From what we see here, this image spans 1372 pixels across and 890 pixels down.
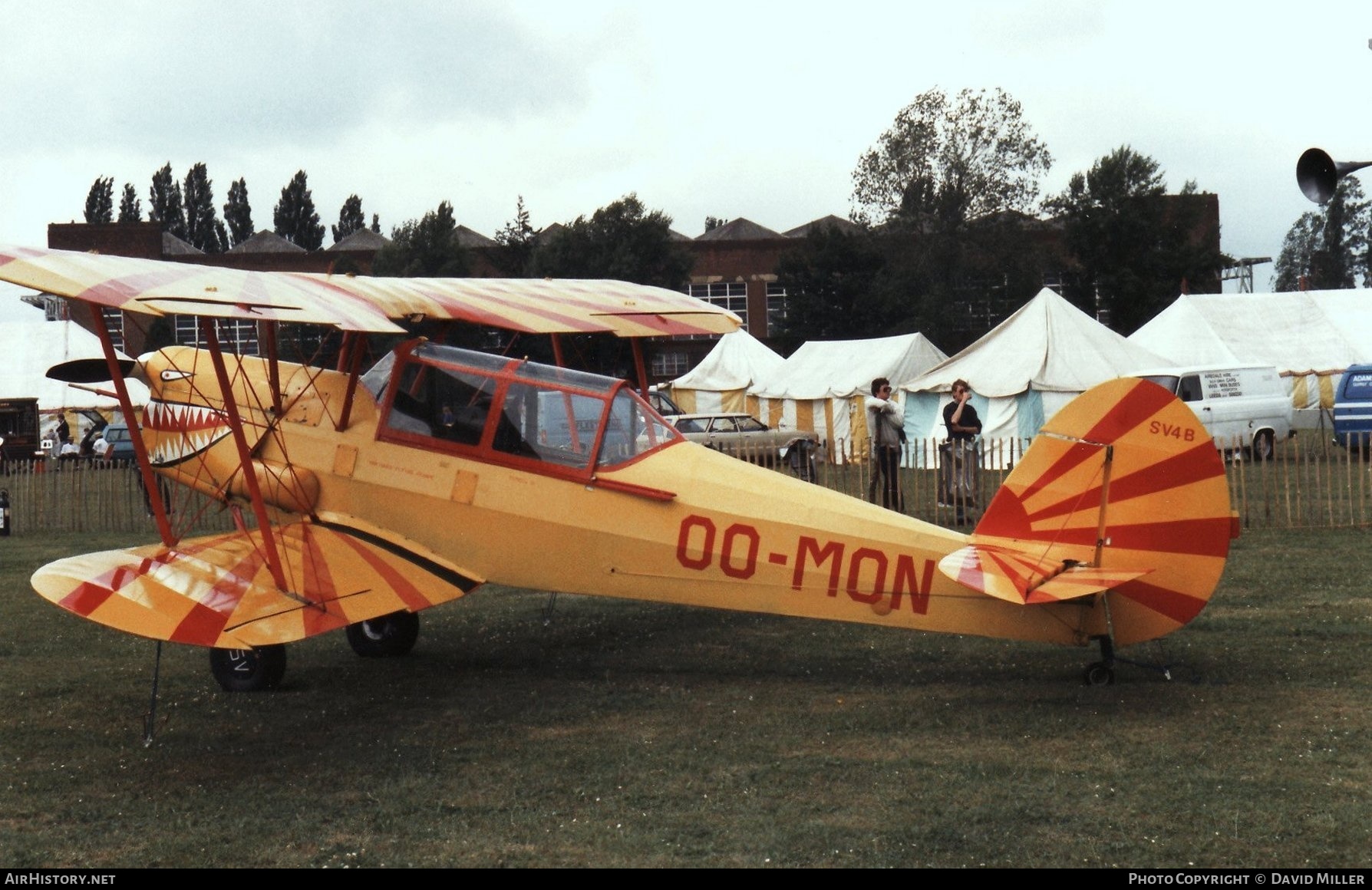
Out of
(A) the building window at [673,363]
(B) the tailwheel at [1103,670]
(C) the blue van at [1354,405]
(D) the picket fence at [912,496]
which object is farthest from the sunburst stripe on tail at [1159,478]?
(A) the building window at [673,363]

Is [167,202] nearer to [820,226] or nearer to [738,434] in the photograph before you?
[820,226]

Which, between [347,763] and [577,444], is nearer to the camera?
[347,763]

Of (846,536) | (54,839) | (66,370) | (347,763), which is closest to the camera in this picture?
(54,839)

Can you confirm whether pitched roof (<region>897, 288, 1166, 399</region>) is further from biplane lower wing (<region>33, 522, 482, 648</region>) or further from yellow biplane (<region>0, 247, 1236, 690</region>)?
biplane lower wing (<region>33, 522, 482, 648</region>)

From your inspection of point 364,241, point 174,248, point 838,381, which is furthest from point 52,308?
point 838,381

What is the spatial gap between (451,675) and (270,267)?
5755 centimetres

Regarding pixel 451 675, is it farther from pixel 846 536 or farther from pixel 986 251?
pixel 986 251

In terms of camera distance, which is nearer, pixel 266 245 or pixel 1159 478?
pixel 1159 478

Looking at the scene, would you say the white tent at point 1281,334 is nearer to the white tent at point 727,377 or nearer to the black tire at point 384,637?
the white tent at point 727,377

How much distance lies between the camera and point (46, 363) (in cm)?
4428

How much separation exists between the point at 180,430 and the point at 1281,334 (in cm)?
2985

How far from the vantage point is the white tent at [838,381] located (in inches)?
1194

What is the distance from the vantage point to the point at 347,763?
6324 mm

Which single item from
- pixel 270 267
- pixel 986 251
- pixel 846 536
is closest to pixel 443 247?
pixel 270 267
